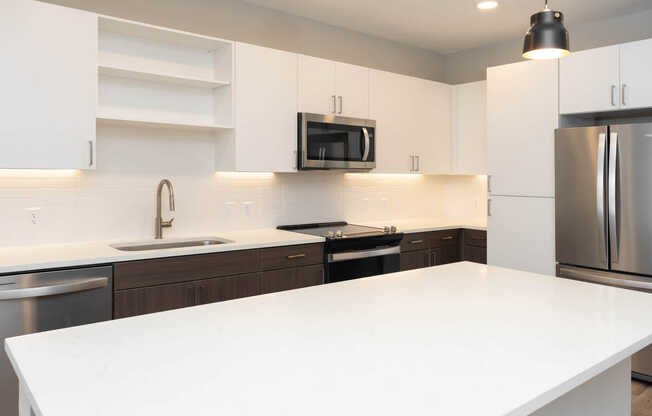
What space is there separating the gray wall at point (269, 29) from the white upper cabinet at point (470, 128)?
0.57 m

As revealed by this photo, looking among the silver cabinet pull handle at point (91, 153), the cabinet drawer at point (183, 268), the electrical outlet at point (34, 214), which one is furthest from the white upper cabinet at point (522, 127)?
the electrical outlet at point (34, 214)

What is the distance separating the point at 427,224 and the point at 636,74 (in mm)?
1996

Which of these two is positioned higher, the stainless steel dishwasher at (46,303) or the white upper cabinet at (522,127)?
the white upper cabinet at (522,127)

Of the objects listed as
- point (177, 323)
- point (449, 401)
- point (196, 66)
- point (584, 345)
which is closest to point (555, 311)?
point (584, 345)

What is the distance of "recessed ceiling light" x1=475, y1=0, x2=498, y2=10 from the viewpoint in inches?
145

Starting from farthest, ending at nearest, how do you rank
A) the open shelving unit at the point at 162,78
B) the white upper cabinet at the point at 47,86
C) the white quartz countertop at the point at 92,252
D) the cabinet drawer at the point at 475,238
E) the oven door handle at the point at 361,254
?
the cabinet drawer at the point at 475,238
the oven door handle at the point at 361,254
the open shelving unit at the point at 162,78
the white upper cabinet at the point at 47,86
the white quartz countertop at the point at 92,252

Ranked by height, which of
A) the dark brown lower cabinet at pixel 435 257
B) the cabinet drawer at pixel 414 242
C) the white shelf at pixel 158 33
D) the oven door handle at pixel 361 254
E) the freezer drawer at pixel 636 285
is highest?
the white shelf at pixel 158 33

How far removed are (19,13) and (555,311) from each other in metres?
2.86

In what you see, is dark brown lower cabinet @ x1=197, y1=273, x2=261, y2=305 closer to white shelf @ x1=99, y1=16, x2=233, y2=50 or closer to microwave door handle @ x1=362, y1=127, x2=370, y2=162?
microwave door handle @ x1=362, y1=127, x2=370, y2=162

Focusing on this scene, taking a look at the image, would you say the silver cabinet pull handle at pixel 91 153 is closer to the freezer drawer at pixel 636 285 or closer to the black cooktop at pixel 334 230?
the black cooktop at pixel 334 230

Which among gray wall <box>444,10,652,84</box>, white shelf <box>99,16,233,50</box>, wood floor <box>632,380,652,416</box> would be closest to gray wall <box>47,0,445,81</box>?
white shelf <box>99,16,233,50</box>

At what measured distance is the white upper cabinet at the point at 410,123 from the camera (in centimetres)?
415

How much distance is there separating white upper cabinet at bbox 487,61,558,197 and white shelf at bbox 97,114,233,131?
7.10 ft

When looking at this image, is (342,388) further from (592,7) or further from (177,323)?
(592,7)
